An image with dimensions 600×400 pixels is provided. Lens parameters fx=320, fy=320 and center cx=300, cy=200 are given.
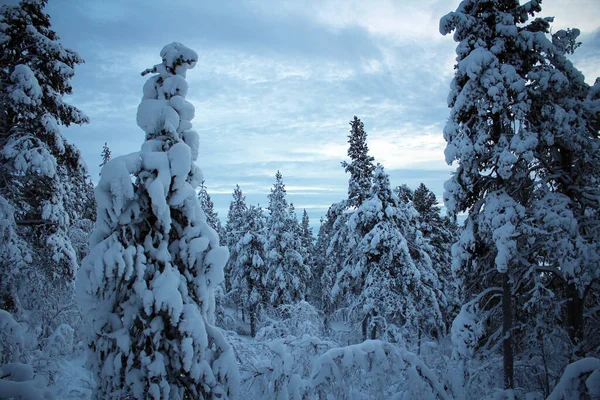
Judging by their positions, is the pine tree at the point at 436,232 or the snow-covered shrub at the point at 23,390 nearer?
the snow-covered shrub at the point at 23,390

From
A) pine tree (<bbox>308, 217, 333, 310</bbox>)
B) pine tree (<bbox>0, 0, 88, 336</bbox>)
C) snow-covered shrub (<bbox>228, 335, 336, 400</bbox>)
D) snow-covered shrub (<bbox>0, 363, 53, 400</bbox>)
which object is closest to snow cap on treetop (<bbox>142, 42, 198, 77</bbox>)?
snow-covered shrub (<bbox>0, 363, 53, 400</bbox>)

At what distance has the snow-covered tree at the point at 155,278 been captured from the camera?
436 cm

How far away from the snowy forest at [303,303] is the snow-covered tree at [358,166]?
2.91ft

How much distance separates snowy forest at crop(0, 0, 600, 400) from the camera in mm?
4527

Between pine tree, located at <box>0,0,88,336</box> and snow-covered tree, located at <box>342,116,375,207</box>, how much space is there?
521 inches

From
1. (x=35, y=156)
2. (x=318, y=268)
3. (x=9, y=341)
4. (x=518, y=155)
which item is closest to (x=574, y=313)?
(x=518, y=155)

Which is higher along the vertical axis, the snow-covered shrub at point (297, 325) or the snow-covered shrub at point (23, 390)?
the snow-covered shrub at point (23, 390)

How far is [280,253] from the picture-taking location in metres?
28.7

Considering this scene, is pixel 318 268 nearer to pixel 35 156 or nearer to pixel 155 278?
pixel 35 156

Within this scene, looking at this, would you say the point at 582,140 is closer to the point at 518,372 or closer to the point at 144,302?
the point at 518,372

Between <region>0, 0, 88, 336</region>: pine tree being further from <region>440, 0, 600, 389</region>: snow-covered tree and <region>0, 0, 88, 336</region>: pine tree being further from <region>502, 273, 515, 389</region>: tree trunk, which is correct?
<region>502, 273, 515, 389</region>: tree trunk

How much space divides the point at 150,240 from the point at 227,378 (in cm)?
237

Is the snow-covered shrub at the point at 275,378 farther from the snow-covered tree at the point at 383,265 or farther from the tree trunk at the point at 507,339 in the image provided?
Answer: the snow-covered tree at the point at 383,265

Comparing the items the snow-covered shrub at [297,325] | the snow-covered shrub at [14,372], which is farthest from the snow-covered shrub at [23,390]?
the snow-covered shrub at [297,325]
